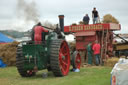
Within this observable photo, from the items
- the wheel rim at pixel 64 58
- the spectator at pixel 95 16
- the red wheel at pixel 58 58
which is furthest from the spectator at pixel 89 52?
the red wheel at pixel 58 58

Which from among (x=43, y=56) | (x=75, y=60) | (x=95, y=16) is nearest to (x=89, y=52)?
(x=95, y=16)

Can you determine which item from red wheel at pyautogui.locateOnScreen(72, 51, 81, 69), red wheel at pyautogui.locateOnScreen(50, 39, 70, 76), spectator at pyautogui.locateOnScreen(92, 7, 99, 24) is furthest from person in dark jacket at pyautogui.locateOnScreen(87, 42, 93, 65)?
red wheel at pyautogui.locateOnScreen(50, 39, 70, 76)

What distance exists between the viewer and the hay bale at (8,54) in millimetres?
15510

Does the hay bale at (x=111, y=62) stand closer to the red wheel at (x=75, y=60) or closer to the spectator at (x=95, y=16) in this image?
the red wheel at (x=75, y=60)

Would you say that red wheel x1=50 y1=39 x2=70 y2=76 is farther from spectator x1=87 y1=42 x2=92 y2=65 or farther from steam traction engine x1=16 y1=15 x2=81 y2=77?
spectator x1=87 y1=42 x2=92 y2=65

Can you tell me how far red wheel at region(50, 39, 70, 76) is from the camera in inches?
353

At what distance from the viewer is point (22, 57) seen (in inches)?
363

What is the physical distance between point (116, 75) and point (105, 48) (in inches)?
379

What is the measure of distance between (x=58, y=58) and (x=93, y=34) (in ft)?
21.0

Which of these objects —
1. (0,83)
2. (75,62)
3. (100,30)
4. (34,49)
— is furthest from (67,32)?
(0,83)

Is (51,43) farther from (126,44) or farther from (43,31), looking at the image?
(126,44)

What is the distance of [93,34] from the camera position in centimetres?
1491

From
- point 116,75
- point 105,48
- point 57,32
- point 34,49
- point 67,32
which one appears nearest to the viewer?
point 116,75

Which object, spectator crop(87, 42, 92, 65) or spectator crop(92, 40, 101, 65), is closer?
spectator crop(92, 40, 101, 65)
